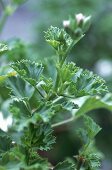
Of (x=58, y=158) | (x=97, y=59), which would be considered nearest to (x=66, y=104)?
(x=58, y=158)

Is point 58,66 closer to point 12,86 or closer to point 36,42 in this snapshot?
point 12,86

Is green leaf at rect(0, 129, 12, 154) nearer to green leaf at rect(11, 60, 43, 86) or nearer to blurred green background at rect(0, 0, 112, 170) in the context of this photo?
green leaf at rect(11, 60, 43, 86)

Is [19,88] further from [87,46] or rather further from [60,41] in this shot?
[87,46]

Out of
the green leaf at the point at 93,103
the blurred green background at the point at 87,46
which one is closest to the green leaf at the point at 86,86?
the green leaf at the point at 93,103

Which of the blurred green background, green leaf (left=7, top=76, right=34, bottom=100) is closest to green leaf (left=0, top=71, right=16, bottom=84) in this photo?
green leaf (left=7, top=76, right=34, bottom=100)

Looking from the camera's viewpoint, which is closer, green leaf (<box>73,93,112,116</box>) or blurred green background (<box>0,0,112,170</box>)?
green leaf (<box>73,93,112,116</box>)

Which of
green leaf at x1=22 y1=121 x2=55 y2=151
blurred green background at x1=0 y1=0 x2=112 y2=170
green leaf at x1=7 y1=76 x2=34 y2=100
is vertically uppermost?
blurred green background at x1=0 y1=0 x2=112 y2=170

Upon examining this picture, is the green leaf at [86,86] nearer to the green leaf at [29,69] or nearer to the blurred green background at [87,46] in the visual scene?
the green leaf at [29,69]

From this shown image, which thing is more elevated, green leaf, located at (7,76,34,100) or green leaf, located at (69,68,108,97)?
green leaf, located at (7,76,34,100)

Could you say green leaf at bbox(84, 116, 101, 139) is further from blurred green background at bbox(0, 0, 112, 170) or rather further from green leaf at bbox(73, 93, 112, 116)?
blurred green background at bbox(0, 0, 112, 170)
